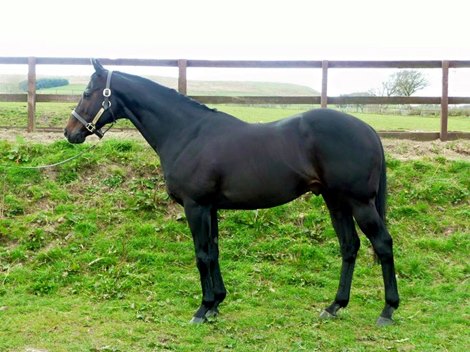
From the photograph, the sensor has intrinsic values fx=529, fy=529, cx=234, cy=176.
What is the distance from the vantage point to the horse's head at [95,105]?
17.8ft

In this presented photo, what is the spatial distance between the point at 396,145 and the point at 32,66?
7239 millimetres

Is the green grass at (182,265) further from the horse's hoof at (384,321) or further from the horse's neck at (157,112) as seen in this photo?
the horse's neck at (157,112)

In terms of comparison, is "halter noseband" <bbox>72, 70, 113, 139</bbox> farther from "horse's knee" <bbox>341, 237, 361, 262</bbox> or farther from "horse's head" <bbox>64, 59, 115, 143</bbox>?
"horse's knee" <bbox>341, 237, 361, 262</bbox>

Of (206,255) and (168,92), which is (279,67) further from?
(206,255)

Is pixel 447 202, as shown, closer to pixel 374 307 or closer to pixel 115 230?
pixel 374 307

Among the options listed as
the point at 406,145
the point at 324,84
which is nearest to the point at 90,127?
the point at 324,84

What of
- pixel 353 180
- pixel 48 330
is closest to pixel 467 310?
pixel 353 180

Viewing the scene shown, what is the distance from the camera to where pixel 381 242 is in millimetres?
5020

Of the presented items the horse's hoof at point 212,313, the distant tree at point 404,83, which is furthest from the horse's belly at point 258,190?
the distant tree at point 404,83

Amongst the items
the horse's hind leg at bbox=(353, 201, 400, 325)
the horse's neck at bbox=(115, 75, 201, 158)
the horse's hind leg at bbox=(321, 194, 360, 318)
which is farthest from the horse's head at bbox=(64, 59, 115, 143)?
the horse's hind leg at bbox=(353, 201, 400, 325)

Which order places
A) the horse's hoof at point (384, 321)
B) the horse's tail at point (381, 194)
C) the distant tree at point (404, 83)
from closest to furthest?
the horse's hoof at point (384, 321), the horse's tail at point (381, 194), the distant tree at point (404, 83)

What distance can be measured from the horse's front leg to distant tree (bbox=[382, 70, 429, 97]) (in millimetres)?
29977

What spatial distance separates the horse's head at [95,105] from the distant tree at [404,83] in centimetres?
2999

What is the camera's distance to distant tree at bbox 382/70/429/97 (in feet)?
111
